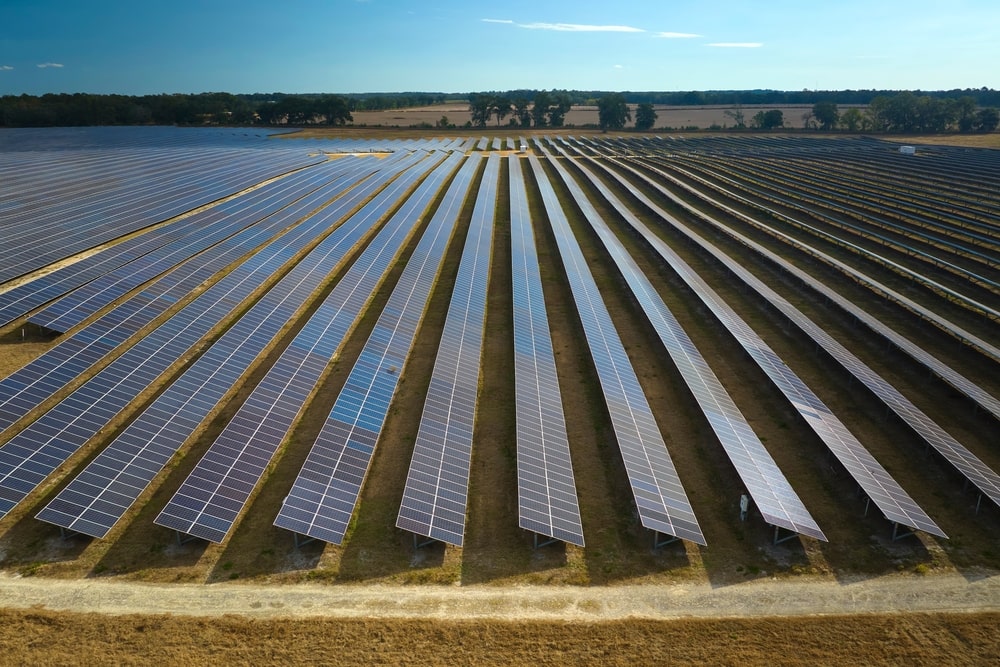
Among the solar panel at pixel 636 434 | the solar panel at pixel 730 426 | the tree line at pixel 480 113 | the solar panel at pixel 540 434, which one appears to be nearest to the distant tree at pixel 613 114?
the tree line at pixel 480 113

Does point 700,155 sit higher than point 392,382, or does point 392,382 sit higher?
point 700,155

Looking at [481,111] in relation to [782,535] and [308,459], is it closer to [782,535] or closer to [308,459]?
[308,459]

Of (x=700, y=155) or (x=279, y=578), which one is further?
(x=700, y=155)

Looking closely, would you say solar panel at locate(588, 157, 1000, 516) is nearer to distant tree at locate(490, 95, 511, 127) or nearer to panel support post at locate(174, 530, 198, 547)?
panel support post at locate(174, 530, 198, 547)

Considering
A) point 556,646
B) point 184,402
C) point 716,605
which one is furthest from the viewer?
point 184,402

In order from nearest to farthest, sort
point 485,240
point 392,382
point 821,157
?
point 392,382 → point 485,240 → point 821,157

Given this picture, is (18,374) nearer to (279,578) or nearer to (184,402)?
(184,402)

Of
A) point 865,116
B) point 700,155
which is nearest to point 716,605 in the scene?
point 700,155

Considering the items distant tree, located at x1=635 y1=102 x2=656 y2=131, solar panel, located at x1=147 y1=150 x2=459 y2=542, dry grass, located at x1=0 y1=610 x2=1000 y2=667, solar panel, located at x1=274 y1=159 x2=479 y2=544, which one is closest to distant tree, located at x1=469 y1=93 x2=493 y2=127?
distant tree, located at x1=635 y1=102 x2=656 y2=131
